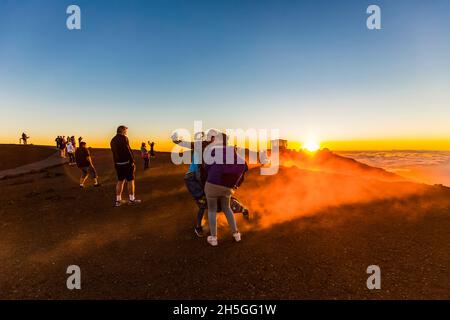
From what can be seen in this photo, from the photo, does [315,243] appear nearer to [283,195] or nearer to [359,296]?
[359,296]

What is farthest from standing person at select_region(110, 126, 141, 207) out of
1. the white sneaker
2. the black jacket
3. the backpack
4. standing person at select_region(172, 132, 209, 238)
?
the backpack

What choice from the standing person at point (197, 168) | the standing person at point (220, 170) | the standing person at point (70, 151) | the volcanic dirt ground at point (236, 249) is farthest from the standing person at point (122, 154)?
the standing person at point (70, 151)

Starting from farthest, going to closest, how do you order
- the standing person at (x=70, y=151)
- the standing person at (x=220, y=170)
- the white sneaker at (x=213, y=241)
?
the standing person at (x=70, y=151) < the white sneaker at (x=213, y=241) < the standing person at (x=220, y=170)

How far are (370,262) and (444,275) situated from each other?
3.74ft

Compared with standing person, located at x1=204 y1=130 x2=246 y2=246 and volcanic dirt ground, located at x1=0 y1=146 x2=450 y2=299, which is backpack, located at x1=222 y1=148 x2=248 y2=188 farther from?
volcanic dirt ground, located at x1=0 y1=146 x2=450 y2=299

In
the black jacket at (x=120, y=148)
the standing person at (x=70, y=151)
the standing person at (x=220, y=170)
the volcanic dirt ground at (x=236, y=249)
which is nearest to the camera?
the volcanic dirt ground at (x=236, y=249)

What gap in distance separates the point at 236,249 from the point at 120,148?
5.29 m

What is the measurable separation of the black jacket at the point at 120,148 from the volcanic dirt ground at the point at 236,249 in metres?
1.78

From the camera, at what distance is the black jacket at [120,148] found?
9.05 meters

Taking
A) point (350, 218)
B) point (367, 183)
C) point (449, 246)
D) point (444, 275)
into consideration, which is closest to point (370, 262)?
point (444, 275)

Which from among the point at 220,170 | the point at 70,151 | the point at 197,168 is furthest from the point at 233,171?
the point at 70,151

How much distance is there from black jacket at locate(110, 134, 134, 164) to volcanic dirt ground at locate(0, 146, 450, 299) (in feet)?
5.85

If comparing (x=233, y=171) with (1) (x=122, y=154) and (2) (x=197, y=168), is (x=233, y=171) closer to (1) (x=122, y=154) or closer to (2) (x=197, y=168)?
(2) (x=197, y=168)

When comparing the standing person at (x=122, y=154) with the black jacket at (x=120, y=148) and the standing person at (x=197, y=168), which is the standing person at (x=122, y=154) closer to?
the black jacket at (x=120, y=148)
